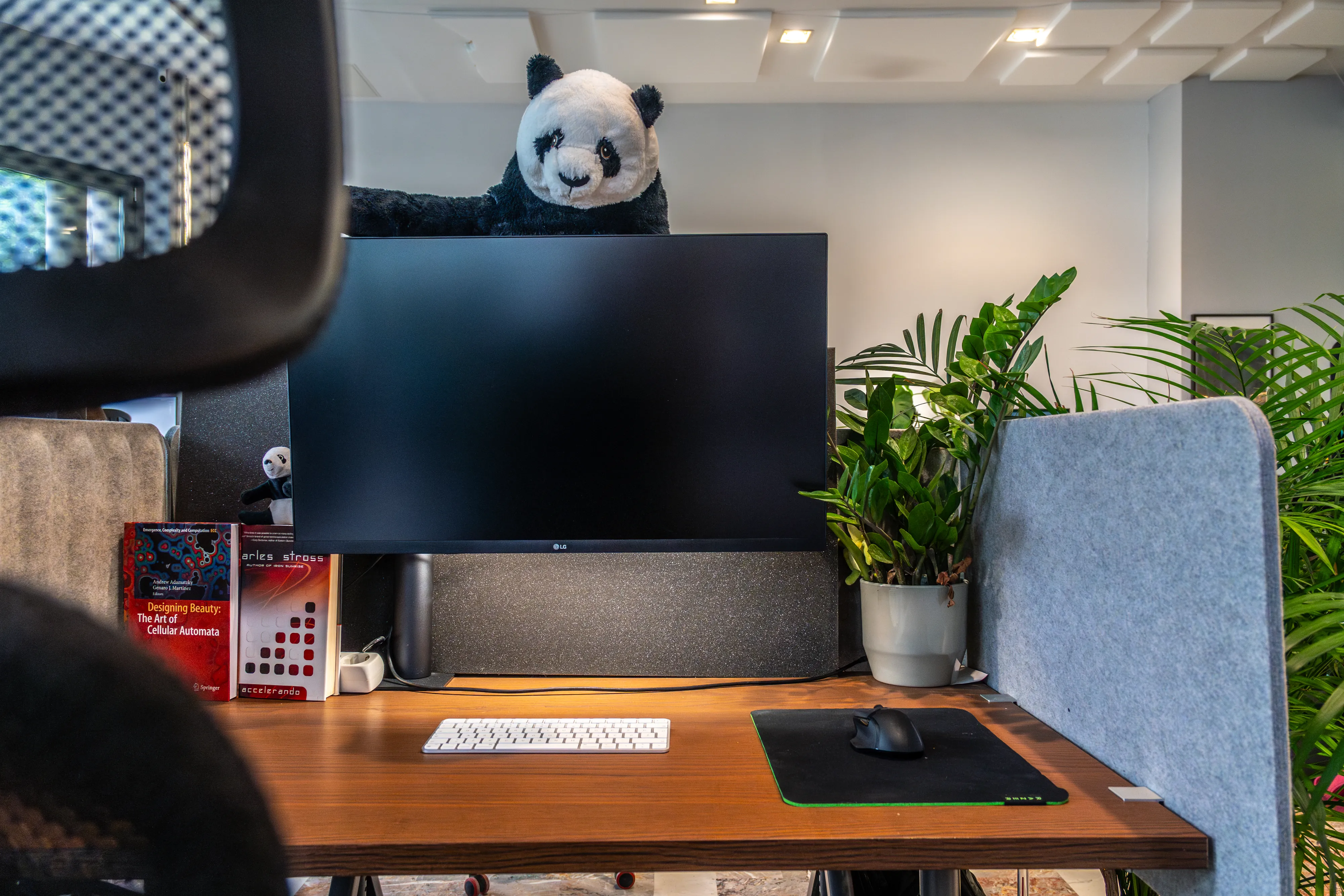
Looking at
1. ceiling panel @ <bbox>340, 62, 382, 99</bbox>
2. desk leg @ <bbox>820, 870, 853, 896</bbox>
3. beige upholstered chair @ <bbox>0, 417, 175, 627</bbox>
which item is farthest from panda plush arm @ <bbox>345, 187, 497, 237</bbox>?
ceiling panel @ <bbox>340, 62, 382, 99</bbox>

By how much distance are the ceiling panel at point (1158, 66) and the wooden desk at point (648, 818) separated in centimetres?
329

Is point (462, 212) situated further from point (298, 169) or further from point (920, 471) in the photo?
point (298, 169)

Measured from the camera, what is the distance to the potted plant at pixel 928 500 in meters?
0.86

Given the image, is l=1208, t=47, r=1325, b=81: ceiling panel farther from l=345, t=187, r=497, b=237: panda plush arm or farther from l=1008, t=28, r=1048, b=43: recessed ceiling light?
l=345, t=187, r=497, b=237: panda plush arm

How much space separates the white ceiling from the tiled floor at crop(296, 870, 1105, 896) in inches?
104

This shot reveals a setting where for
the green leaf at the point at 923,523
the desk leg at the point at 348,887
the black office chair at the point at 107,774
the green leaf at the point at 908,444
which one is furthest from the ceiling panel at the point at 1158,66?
the black office chair at the point at 107,774

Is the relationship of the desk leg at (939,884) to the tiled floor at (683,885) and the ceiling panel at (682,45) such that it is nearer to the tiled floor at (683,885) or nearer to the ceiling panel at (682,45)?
the tiled floor at (683,885)

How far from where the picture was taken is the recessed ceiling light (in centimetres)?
290

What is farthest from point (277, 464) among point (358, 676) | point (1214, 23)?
point (1214, 23)

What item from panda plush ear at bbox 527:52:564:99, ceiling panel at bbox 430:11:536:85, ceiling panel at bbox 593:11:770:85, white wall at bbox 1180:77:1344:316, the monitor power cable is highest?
ceiling panel at bbox 430:11:536:85

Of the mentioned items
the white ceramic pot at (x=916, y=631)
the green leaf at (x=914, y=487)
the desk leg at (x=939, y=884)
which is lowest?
the desk leg at (x=939, y=884)

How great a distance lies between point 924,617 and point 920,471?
0.21m

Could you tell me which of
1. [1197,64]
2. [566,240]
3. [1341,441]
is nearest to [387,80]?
[566,240]

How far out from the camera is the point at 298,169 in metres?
0.15
